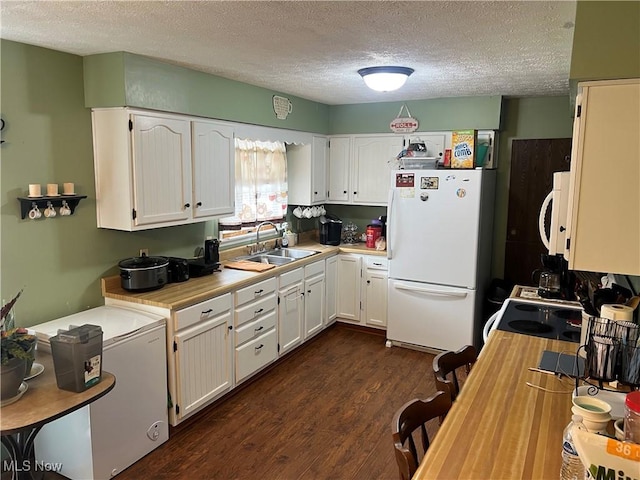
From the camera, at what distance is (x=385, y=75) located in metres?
3.11

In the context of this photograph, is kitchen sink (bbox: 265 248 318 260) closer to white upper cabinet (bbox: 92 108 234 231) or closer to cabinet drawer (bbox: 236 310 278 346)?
cabinet drawer (bbox: 236 310 278 346)

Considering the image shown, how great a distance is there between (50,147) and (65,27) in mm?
775

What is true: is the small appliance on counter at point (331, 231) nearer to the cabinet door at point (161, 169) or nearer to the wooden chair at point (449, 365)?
the cabinet door at point (161, 169)

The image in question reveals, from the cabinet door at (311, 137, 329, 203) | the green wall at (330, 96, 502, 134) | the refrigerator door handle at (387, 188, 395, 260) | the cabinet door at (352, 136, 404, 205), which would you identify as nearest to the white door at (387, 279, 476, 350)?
the refrigerator door handle at (387, 188, 395, 260)

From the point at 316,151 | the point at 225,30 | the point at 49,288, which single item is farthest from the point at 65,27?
the point at 316,151

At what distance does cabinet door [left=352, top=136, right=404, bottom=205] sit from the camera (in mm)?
4918

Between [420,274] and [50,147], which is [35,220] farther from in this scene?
[420,274]

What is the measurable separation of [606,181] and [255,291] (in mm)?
2537

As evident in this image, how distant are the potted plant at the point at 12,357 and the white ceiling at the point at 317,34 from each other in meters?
1.32

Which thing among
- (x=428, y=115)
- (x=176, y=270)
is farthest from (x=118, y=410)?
A: (x=428, y=115)

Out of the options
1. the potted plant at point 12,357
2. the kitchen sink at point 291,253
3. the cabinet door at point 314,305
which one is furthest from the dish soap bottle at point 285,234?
A: the potted plant at point 12,357

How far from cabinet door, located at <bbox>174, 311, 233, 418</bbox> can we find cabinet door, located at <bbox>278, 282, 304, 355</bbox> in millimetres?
707

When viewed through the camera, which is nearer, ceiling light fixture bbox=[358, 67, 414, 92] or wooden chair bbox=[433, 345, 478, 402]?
wooden chair bbox=[433, 345, 478, 402]

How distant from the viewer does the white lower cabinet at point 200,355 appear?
9.77 feet
